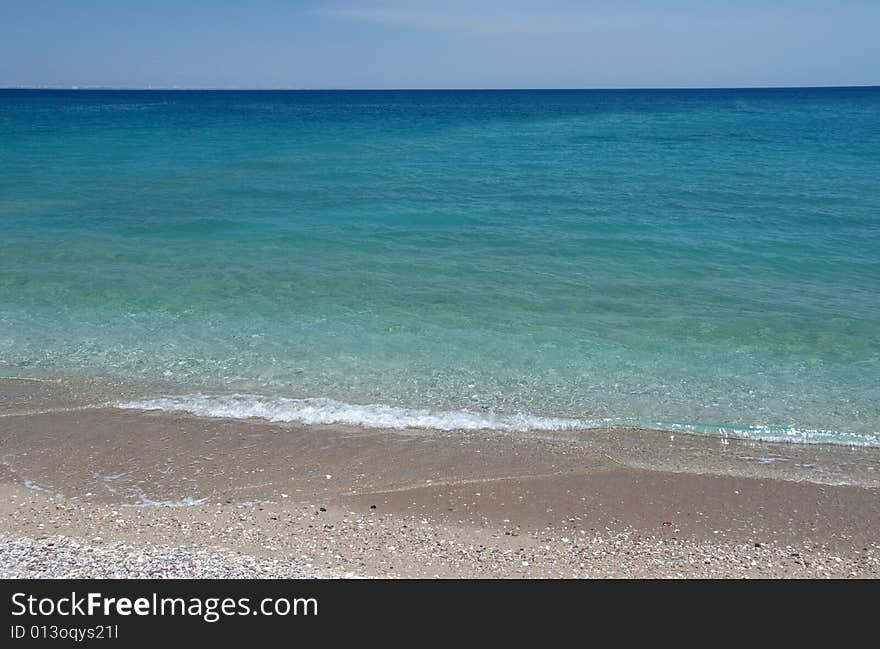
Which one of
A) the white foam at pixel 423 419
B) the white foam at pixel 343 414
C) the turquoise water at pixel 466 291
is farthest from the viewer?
the turquoise water at pixel 466 291

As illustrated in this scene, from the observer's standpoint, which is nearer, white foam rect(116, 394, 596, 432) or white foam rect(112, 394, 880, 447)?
white foam rect(112, 394, 880, 447)

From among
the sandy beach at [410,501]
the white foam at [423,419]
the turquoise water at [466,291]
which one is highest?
the turquoise water at [466,291]

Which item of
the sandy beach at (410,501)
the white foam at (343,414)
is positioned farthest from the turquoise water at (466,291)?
the sandy beach at (410,501)

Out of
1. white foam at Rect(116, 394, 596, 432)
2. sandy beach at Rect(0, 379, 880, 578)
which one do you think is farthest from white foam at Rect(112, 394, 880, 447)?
sandy beach at Rect(0, 379, 880, 578)

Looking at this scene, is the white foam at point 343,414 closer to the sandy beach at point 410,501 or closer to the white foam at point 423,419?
the white foam at point 423,419

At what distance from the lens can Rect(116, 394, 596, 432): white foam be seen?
8867 millimetres

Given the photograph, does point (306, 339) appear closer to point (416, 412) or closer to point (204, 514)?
point (416, 412)

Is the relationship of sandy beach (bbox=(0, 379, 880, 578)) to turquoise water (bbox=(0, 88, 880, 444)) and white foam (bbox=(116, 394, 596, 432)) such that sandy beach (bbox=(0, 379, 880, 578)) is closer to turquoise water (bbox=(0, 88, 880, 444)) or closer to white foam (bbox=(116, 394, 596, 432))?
white foam (bbox=(116, 394, 596, 432))

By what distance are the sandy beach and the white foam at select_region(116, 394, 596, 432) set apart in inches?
7.9

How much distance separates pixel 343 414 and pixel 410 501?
2.15m

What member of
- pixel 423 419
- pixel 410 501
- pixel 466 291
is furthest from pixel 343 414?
pixel 466 291

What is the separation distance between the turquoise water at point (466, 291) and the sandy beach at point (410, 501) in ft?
2.22

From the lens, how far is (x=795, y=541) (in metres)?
6.58

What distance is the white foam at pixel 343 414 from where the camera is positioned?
8.87m
